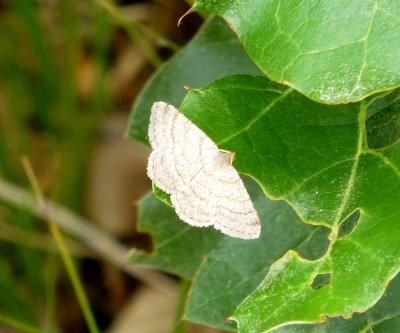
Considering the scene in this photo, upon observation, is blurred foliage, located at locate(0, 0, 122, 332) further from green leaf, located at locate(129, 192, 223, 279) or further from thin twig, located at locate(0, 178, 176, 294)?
green leaf, located at locate(129, 192, 223, 279)

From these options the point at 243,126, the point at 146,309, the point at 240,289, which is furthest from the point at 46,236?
the point at 243,126

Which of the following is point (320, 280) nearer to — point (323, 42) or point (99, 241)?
point (323, 42)

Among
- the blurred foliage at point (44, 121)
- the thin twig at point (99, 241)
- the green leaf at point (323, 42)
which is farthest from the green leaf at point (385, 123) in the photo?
the thin twig at point (99, 241)

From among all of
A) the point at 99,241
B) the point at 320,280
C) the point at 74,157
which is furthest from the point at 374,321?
the point at 74,157

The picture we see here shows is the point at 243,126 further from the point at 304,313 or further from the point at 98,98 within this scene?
the point at 98,98

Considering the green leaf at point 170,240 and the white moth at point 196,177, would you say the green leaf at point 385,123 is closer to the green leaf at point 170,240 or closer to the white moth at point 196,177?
the white moth at point 196,177
